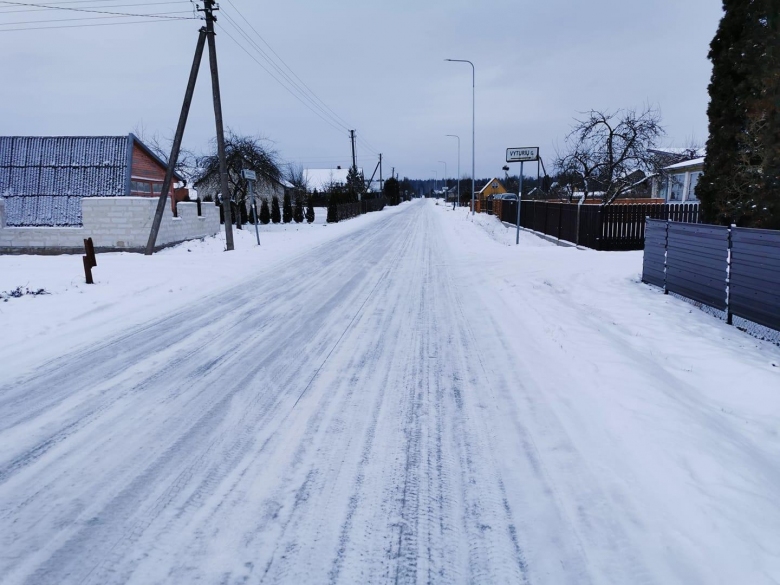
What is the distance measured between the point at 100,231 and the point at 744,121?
1841cm

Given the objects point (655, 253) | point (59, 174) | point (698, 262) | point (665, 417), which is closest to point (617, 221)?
point (655, 253)

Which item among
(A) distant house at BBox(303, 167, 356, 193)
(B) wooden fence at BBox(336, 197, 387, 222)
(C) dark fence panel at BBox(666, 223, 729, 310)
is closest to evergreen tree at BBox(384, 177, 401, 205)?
(A) distant house at BBox(303, 167, 356, 193)

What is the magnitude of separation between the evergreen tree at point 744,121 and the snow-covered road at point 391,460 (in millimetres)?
2973

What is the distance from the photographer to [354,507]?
3105 millimetres

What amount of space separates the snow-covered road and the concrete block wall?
11866 mm

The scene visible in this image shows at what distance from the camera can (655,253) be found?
9.87 metres

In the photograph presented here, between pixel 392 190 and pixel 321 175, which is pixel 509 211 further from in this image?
pixel 392 190

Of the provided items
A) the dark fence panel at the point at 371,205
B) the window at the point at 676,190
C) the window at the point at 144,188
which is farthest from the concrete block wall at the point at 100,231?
the dark fence panel at the point at 371,205

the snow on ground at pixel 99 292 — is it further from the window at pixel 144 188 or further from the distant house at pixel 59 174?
the window at pixel 144 188

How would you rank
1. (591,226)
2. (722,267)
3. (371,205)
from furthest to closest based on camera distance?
1. (371,205)
2. (591,226)
3. (722,267)

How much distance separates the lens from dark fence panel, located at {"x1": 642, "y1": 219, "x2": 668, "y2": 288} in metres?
9.51

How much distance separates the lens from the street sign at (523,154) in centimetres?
1516

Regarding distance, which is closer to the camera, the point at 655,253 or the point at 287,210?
the point at 655,253

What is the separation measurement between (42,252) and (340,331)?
1585 centimetres
